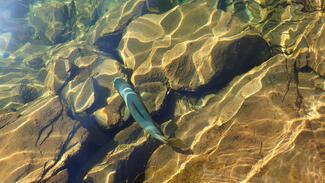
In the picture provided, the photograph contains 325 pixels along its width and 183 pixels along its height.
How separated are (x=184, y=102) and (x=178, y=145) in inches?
63.6

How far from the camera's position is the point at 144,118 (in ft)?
13.2

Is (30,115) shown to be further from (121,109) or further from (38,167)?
(121,109)

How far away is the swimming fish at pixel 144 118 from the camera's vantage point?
382 centimetres

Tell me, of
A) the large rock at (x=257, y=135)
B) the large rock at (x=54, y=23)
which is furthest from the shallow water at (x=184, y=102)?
A: the large rock at (x=54, y=23)

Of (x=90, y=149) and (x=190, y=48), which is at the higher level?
(x=190, y=48)

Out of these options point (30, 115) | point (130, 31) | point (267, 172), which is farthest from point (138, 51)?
point (267, 172)

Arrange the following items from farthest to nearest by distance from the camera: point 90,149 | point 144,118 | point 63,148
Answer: point 90,149
point 63,148
point 144,118

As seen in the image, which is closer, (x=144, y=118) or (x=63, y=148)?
(x=144, y=118)

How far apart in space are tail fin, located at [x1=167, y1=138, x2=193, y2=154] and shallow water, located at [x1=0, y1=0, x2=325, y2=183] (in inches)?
1.1

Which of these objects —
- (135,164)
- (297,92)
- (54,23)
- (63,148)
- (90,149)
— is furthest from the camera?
(54,23)

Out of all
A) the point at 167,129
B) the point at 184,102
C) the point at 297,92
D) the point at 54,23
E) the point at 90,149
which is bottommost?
the point at 297,92

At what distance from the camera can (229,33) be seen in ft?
16.6

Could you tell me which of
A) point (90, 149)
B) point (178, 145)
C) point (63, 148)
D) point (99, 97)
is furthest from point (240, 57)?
point (63, 148)

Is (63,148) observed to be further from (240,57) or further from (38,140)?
(240,57)
